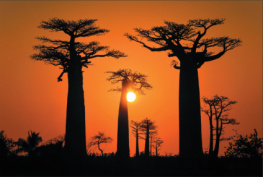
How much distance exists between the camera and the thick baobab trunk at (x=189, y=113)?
23.7 metres

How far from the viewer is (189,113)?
2391 cm

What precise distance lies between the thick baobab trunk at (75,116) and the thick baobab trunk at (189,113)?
4890mm

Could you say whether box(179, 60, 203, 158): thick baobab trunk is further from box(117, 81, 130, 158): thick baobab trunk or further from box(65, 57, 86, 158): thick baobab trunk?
box(65, 57, 86, 158): thick baobab trunk

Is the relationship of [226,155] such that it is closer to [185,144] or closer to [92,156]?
[185,144]

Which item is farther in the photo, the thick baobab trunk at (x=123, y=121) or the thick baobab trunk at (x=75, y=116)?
the thick baobab trunk at (x=123, y=121)

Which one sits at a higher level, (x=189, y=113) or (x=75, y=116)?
(x=75, y=116)

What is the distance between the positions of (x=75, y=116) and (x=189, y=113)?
5.48 metres

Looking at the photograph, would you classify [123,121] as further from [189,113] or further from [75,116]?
[189,113]

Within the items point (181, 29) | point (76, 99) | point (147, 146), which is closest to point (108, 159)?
point (76, 99)

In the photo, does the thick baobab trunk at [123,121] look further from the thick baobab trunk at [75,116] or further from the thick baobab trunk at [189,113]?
the thick baobab trunk at [189,113]

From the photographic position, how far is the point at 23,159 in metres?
23.4

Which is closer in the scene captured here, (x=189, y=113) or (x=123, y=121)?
(x=189, y=113)

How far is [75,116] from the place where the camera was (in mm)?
26203

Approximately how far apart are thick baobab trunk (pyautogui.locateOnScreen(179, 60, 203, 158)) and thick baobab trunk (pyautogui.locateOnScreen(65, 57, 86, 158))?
4.89 m
